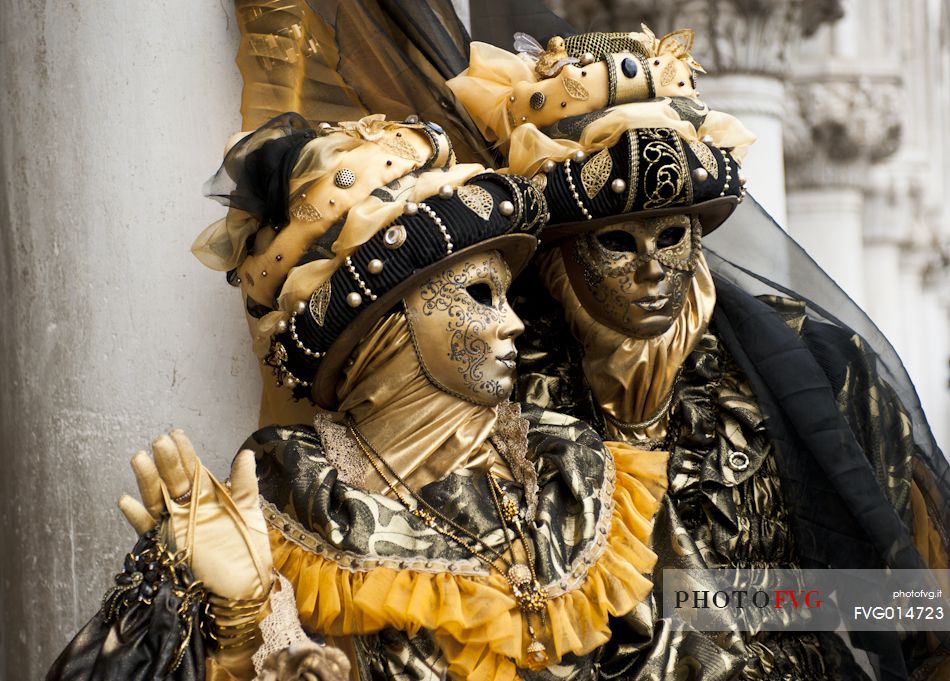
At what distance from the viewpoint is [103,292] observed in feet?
9.75

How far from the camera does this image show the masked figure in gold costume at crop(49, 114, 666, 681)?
241 cm

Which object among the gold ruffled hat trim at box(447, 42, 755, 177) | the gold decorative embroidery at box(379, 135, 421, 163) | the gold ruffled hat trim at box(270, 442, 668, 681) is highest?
the gold decorative embroidery at box(379, 135, 421, 163)

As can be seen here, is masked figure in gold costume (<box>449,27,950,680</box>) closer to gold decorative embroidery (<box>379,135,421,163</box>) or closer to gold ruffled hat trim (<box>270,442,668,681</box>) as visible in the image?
gold ruffled hat trim (<box>270,442,668,681</box>)

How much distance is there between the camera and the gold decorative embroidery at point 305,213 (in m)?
2.47

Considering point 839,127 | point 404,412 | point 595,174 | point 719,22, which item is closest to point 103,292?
point 404,412

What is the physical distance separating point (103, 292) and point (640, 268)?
1083 millimetres

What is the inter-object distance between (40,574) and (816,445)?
158 cm

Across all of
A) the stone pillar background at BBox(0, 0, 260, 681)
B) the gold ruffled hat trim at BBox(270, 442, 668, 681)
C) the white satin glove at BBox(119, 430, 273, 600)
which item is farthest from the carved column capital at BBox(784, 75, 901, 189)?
the white satin glove at BBox(119, 430, 273, 600)

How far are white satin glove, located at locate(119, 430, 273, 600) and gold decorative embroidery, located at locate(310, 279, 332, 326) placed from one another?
0.32 m

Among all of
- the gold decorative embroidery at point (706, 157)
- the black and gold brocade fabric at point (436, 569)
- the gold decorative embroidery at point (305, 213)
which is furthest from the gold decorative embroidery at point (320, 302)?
the gold decorative embroidery at point (706, 157)

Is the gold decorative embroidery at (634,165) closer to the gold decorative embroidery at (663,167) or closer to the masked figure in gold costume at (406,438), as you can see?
the gold decorative embroidery at (663,167)

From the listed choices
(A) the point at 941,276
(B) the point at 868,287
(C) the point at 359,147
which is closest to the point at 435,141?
(C) the point at 359,147

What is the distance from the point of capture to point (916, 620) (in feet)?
9.44

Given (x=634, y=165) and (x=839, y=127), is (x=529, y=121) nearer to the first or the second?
(x=634, y=165)
